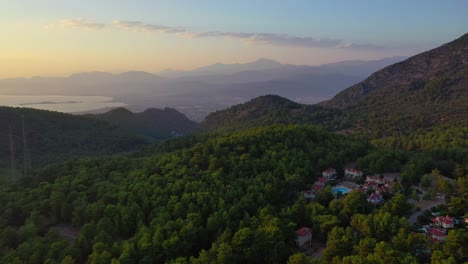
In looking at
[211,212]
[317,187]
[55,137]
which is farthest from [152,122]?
[211,212]

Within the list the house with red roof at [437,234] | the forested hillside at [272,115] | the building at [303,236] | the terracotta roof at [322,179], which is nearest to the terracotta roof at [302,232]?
the building at [303,236]

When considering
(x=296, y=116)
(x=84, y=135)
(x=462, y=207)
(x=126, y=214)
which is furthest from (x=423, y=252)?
(x=296, y=116)

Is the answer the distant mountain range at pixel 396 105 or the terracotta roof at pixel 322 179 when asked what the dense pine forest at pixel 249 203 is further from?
the distant mountain range at pixel 396 105

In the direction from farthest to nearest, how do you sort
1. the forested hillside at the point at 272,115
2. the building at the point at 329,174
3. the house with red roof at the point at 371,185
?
the forested hillside at the point at 272,115
the building at the point at 329,174
the house with red roof at the point at 371,185

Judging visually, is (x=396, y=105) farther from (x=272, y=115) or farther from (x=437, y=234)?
(x=437, y=234)

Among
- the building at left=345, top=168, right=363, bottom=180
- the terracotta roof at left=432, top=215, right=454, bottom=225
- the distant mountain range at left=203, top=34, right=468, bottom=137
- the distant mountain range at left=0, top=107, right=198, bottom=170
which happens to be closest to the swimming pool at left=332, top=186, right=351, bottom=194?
the building at left=345, top=168, right=363, bottom=180

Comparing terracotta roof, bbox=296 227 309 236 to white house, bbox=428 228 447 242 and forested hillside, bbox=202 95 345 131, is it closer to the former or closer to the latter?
white house, bbox=428 228 447 242
